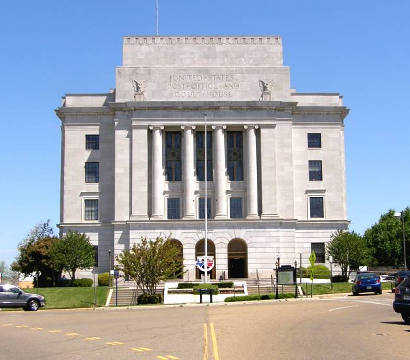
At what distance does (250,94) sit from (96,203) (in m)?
20.7

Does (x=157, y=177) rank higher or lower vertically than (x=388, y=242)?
higher

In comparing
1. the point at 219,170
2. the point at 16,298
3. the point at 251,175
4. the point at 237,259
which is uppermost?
the point at 219,170

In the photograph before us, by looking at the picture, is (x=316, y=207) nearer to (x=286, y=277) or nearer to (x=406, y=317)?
(x=286, y=277)

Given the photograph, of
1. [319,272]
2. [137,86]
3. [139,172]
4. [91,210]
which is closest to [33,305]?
[139,172]

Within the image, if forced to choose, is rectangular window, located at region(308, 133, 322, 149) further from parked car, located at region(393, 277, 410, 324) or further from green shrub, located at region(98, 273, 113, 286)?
parked car, located at region(393, 277, 410, 324)

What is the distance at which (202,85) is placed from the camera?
73.4 m

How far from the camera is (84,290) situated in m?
58.2

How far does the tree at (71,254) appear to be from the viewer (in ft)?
216

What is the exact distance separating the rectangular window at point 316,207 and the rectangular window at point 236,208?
8.08m

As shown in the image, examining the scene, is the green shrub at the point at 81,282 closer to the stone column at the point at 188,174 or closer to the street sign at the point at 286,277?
the stone column at the point at 188,174

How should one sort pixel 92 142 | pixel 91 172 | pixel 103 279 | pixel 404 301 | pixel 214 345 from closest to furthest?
1. pixel 214 345
2. pixel 404 301
3. pixel 103 279
4. pixel 91 172
5. pixel 92 142

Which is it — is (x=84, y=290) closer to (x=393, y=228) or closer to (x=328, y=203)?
(x=328, y=203)

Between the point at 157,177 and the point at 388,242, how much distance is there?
2310 inches

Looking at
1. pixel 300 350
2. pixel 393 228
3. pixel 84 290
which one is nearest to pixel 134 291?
pixel 84 290
